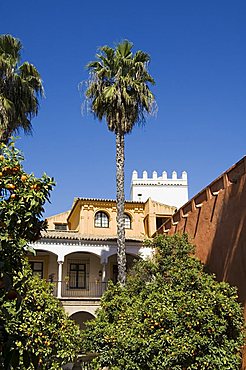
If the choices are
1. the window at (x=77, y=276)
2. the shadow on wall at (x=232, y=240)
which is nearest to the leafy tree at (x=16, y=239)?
the shadow on wall at (x=232, y=240)

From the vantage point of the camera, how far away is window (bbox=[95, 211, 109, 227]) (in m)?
26.8

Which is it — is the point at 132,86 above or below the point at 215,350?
above

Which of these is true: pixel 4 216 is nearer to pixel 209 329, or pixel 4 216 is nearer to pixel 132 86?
pixel 209 329

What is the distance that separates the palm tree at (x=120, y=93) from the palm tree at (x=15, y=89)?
9.18ft

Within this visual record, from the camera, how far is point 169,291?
11336 millimetres

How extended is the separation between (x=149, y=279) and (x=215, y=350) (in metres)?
4.24

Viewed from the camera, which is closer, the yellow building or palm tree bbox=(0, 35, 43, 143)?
palm tree bbox=(0, 35, 43, 143)

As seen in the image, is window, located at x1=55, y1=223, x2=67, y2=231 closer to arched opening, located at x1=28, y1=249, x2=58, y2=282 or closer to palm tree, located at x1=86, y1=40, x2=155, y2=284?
arched opening, located at x1=28, y1=249, x2=58, y2=282

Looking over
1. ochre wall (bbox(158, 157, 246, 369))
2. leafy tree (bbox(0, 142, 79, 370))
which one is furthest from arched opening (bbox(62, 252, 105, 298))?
leafy tree (bbox(0, 142, 79, 370))

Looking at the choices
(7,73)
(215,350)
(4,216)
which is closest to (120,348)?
(215,350)

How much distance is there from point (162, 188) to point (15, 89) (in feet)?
81.8

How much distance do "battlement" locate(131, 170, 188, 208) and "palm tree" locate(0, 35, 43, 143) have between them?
23.4 meters

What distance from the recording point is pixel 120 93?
18.0 metres

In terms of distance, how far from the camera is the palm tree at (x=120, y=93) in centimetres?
1803
